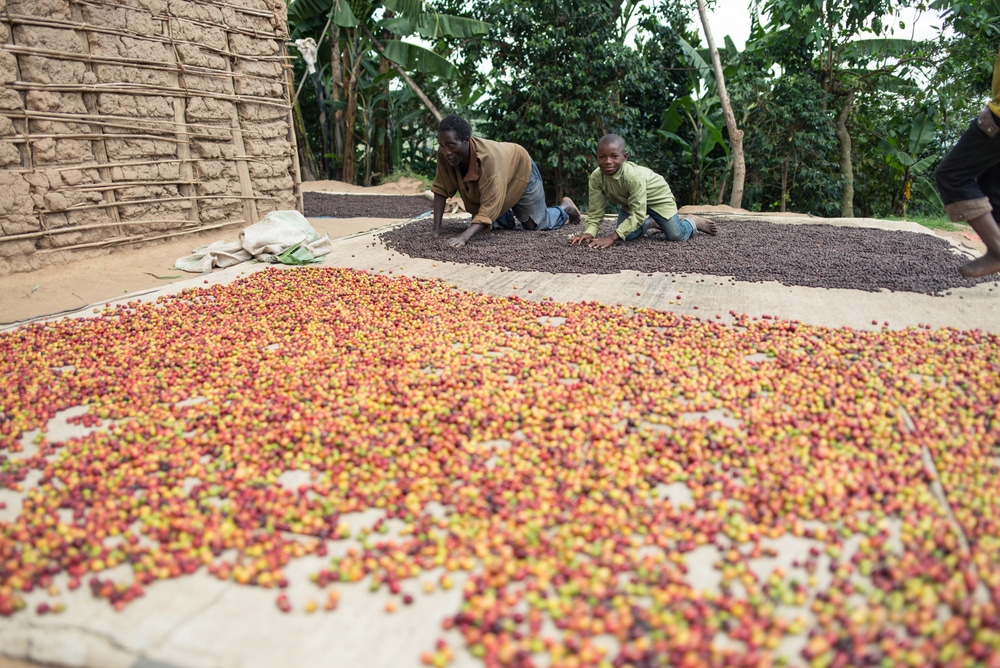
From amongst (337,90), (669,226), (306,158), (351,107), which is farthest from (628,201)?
(306,158)

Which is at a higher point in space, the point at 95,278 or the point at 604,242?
the point at 604,242

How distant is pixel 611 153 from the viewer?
4797 mm

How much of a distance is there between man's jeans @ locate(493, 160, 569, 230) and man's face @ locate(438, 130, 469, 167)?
99 centimetres

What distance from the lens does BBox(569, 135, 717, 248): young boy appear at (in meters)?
4.88

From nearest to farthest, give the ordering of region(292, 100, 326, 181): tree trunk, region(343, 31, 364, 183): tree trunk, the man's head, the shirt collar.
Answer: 1. the man's head
2. the shirt collar
3. region(343, 31, 364, 183): tree trunk
4. region(292, 100, 326, 181): tree trunk

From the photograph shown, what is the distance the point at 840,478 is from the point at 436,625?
1254mm

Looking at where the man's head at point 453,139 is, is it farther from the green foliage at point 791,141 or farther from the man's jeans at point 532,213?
the green foliage at point 791,141

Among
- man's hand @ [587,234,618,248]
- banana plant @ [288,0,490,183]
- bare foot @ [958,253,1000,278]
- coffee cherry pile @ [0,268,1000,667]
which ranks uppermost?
banana plant @ [288,0,490,183]

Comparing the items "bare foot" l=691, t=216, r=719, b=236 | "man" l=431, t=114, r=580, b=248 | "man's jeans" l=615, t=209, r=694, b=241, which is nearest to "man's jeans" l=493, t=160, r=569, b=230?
"man" l=431, t=114, r=580, b=248

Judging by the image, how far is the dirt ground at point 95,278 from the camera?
3.90m

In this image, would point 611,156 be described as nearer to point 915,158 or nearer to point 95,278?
point 95,278

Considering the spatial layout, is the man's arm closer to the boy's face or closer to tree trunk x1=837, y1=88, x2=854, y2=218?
the boy's face

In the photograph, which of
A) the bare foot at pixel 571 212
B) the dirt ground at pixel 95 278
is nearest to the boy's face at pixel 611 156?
the bare foot at pixel 571 212

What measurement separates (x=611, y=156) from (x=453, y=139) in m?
1.27
